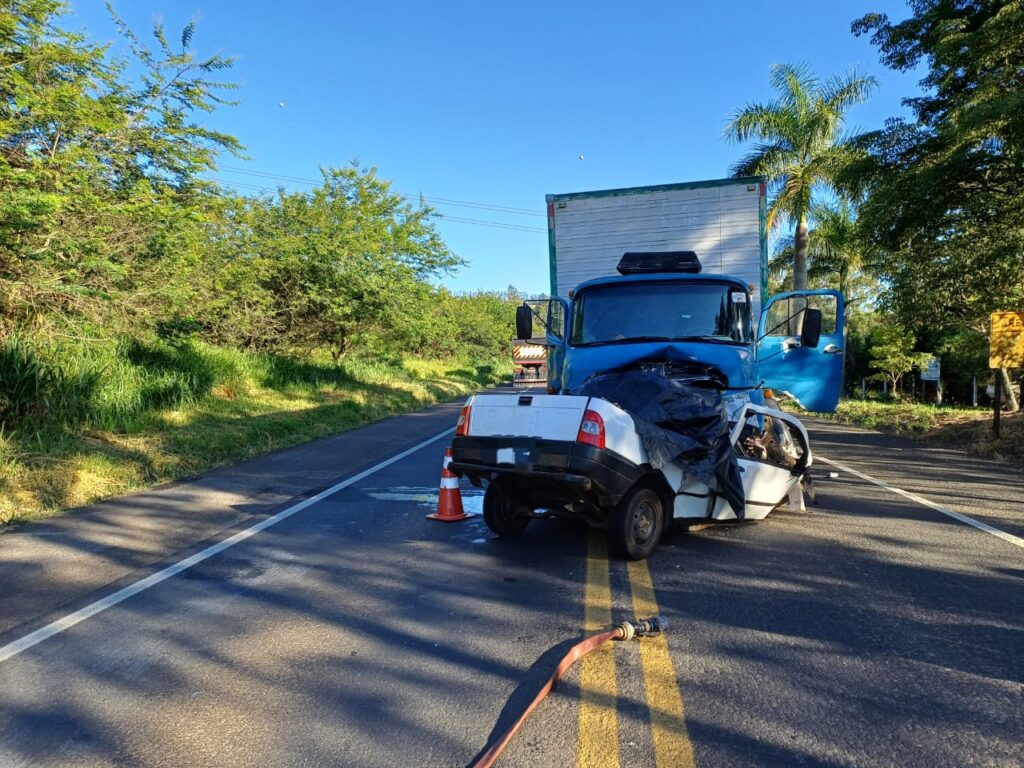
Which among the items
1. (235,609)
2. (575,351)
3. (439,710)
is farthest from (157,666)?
(575,351)

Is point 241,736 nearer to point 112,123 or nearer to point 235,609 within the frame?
point 235,609

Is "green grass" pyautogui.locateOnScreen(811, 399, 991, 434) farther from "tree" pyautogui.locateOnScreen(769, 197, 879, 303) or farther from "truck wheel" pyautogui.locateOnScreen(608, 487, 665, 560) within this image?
"truck wheel" pyautogui.locateOnScreen(608, 487, 665, 560)

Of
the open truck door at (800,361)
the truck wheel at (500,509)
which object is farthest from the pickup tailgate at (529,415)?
the open truck door at (800,361)

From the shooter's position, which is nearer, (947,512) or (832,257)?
(947,512)

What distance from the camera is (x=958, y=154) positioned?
1093 cm

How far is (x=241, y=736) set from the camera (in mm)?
3244

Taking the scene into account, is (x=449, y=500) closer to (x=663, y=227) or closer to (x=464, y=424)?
(x=464, y=424)

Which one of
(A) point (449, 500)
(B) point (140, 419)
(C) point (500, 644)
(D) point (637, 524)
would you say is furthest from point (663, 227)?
(B) point (140, 419)

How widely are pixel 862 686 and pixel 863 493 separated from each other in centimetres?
557

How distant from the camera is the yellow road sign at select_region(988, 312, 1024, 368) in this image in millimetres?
11758

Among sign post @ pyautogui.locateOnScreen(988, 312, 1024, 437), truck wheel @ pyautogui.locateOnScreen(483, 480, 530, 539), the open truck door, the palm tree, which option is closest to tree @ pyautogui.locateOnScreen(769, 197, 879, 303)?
the palm tree

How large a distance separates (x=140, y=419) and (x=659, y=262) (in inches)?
336

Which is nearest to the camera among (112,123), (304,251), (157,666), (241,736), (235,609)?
(241,736)

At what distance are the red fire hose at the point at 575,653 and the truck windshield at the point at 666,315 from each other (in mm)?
3869
